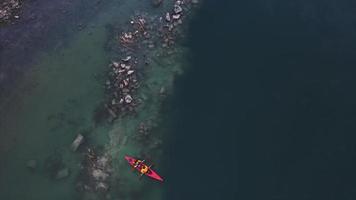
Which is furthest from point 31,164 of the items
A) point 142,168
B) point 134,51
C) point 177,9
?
point 177,9

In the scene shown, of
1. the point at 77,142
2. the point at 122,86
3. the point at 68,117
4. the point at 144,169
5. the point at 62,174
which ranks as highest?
the point at 122,86

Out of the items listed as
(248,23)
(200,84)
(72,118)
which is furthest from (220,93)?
(72,118)

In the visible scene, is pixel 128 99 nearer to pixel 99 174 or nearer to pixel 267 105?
pixel 99 174

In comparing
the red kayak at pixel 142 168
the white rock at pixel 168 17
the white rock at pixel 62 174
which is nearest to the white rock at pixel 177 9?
the white rock at pixel 168 17

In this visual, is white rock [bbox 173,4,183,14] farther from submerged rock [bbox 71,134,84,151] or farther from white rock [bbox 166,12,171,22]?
submerged rock [bbox 71,134,84,151]

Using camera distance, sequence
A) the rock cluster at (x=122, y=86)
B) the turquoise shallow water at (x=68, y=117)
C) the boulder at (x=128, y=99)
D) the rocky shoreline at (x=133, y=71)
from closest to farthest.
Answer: the turquoise shallow water at (x=68, y=117), the rocky shoreline at (x=133, y=71), the rock cluster at (x=122, y=86), the boulder at (x=128, y=99)

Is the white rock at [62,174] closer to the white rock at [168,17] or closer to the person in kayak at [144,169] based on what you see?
the person in kayak at [144,169]

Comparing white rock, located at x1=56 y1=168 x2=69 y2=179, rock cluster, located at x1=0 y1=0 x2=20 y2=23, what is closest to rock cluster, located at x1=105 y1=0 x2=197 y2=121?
white rock, located at x1=56 y1=168 x2=69 y2=179

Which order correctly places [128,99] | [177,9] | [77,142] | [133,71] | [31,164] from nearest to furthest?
[31,164] → [77,142] → [128,99] → [133,71] → [177,9]
